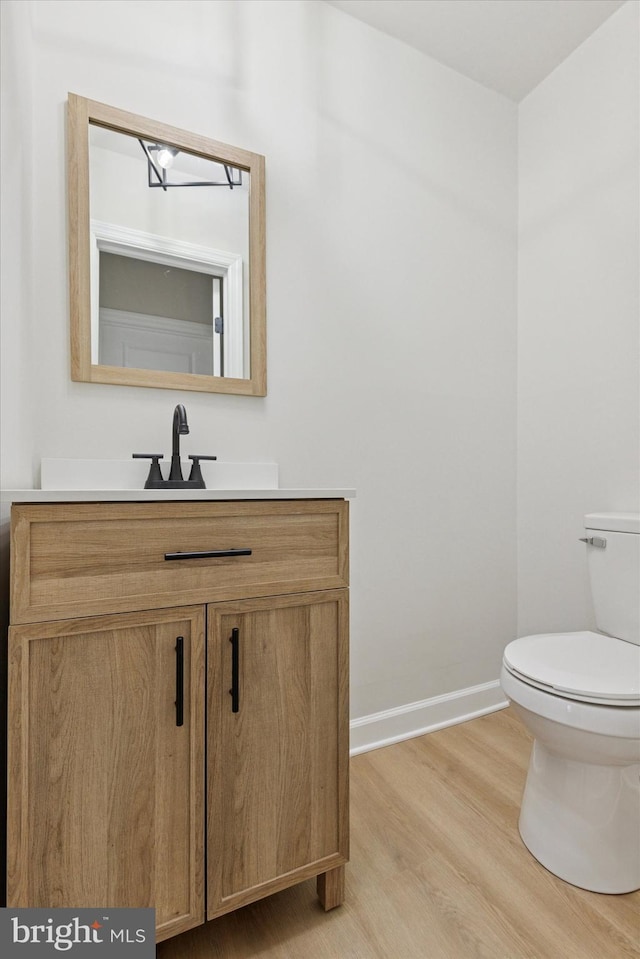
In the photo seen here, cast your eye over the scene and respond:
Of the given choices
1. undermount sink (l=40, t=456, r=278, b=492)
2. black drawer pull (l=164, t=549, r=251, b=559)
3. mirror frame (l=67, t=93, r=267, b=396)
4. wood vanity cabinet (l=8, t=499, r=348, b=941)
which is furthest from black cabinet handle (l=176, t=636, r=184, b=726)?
mirror frame (l=67, t=93, r=267, b=396)

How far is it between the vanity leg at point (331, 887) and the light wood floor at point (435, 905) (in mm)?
27

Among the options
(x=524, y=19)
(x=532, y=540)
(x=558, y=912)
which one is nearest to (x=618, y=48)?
(x=524, y=19)

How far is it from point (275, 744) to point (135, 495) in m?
0.58

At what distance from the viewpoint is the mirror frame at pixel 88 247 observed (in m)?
1.31

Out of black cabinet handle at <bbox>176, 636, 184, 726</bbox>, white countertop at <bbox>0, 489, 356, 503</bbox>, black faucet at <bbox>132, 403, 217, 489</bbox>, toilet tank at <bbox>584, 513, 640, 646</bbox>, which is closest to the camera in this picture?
white countertop at <bbox>0, 489, 356, 503</bbox>

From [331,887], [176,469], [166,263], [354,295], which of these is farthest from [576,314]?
[331,887]

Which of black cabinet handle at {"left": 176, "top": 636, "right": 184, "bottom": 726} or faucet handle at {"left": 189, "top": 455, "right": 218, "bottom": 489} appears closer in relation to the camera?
black cabinet handle at {"left": 176, "top": 636, "right": 184, "bottom": 726}

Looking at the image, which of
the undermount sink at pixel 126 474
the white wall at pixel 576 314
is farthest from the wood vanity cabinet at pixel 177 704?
the white wall at pixel 576 314

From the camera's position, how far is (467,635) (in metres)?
2.00

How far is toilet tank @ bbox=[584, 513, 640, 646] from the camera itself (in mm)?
1506

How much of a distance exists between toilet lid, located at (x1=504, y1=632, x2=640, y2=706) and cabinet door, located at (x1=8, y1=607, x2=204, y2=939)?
807 mm

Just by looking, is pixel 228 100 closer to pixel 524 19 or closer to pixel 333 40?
pixel 333 40

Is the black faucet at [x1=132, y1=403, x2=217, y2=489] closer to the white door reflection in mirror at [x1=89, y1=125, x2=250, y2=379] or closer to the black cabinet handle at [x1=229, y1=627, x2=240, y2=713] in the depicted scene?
the white door reflection in mirror at [x1=89, y1=125, x2=250, y2=379]

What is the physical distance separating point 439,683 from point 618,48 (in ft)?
7.90
